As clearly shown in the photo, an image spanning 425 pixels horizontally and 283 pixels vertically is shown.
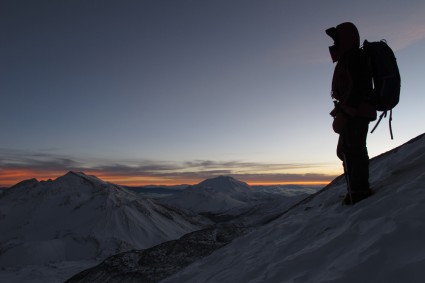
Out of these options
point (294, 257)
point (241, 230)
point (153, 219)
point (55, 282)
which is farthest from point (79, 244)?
point (294, 257)

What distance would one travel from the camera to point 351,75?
7.14 metres

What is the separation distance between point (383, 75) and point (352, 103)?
28.9 inches

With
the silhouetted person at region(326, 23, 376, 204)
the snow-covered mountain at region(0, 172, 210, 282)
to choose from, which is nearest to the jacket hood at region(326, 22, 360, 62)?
the silhouetted person at region(326, 23, 376, 204)

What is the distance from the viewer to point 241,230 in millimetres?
15359

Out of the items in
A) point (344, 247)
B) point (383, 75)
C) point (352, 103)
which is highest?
point (383, 75)

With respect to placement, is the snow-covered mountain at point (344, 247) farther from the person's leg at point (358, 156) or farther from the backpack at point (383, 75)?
the backpack at point (383, 75)

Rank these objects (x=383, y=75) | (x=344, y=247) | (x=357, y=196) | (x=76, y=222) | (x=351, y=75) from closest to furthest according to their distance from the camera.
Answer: (x=344, y=247), (x=383, y=75), (x=351, y=75), (x=357, y=196), (x=76, y=222)

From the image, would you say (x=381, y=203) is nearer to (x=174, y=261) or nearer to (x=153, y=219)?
(x=174, y=261)

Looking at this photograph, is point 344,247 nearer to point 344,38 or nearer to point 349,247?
point 349,247

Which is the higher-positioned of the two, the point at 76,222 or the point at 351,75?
the point at 351,75

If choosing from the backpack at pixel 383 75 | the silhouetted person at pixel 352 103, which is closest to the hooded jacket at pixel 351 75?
the silhouetted person at pixel 352 103

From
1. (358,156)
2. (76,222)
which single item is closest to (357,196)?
(358,156)

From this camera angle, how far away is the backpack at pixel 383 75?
677cm

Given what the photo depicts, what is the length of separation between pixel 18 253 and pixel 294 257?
393ft
